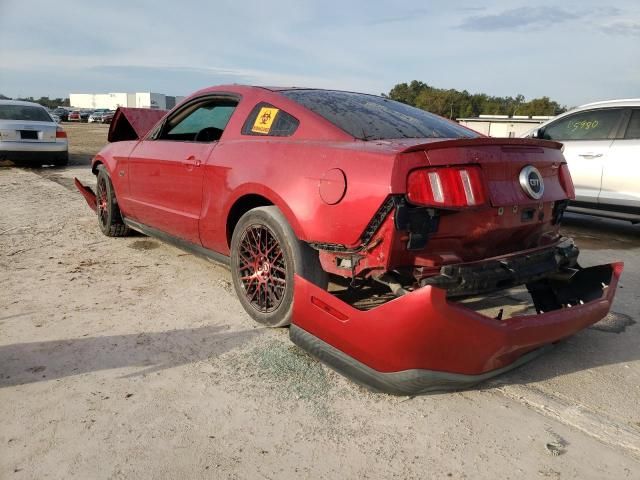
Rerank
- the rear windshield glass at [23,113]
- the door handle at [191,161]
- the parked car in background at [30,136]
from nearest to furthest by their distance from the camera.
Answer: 1. the door handle at [191,161]
2. the parked car in background at [30,136]
3. the rear windshield glass at [23,113]

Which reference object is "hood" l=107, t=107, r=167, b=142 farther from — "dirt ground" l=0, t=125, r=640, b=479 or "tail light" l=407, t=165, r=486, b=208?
"tail light" l=407, t=165, r=486, b=208

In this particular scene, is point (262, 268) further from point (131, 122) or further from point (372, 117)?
point (131, 122)

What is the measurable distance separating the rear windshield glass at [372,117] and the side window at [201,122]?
0.65m

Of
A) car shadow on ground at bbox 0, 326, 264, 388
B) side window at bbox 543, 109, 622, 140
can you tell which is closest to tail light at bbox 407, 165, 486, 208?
car shadow on ground at bbox 0, 326, 264, 388

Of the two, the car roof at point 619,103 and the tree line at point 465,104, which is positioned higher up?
the tree line at point 465,104

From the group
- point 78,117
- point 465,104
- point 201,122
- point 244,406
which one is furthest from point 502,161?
point 465,104

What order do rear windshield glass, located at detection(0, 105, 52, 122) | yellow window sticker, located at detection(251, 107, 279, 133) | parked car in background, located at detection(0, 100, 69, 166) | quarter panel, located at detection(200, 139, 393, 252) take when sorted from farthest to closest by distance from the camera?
1. rear windshield glass, located at detection(0, 105, 52, 122)
2. parked car in background, located at detection(0, 100, 69, 166)
3. yellow window sticker, located at detection(251, 107, 279, 133)
4. quarter panel, located at detection(200, 139, 393, 252)

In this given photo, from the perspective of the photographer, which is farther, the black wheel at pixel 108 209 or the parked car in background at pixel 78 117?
the parked car in background at pixel 78 117

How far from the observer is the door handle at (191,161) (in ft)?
11.9

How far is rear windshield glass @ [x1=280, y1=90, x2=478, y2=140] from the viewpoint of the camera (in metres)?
2.95

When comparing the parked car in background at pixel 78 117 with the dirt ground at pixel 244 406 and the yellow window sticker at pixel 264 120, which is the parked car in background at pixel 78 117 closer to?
the dirt ground at pixel 244 406

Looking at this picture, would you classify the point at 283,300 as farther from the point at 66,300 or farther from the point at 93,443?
the point at 66,300

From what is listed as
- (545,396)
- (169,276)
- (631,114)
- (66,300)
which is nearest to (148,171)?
(169,276)

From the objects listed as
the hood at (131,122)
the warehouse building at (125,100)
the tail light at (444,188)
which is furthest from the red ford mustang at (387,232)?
the warehouse building at (125,100)
